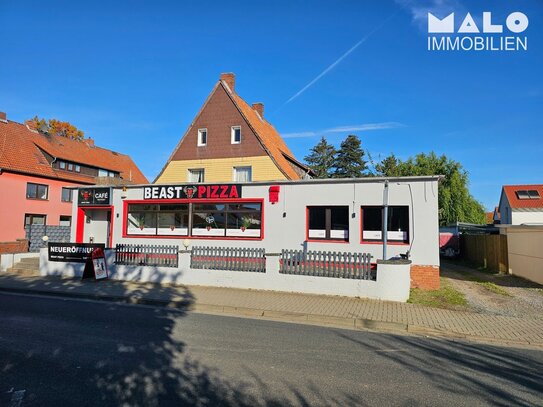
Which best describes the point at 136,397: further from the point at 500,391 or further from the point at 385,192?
the point at 385,192

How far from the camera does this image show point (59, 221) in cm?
3042

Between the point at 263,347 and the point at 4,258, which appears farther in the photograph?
the point at 4,258

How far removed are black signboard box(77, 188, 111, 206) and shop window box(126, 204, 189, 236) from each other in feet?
3.89

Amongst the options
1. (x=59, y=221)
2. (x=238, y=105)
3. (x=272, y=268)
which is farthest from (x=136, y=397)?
(x=59, y=221)

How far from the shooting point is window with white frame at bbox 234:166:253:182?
24.5 m

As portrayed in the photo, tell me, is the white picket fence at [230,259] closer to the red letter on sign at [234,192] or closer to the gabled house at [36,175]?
the red letter on sign at [234,192]

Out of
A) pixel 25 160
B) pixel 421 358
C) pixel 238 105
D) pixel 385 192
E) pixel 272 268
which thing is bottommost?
pixel 421 358

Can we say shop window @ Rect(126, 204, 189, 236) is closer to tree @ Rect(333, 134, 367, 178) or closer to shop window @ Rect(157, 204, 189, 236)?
shop window @ Rect(157, 204, 189, 236)

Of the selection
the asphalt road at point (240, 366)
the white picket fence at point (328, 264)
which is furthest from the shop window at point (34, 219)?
the white picket fence at point (328, 264)

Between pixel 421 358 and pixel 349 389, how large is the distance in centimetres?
206

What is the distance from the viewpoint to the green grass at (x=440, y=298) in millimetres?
10359

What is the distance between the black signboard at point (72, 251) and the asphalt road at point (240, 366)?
19.1ft

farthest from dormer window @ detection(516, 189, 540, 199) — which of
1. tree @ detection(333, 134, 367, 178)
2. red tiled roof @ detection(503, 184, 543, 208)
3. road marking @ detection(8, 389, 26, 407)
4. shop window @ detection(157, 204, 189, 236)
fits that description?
road marking @ detection(8, 389, 26, 407)

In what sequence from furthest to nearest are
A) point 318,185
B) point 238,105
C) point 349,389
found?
point 238,105
point 318,185
point 349,389
